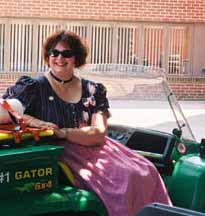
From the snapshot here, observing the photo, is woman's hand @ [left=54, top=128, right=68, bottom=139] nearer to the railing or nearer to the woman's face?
the woman's face

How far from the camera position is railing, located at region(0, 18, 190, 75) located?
17016 millimetres

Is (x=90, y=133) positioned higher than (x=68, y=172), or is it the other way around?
(x=90, y=133)

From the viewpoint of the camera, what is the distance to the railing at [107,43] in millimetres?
17016

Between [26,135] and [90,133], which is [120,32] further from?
[26,135]

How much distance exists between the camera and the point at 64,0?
16828 millimetres

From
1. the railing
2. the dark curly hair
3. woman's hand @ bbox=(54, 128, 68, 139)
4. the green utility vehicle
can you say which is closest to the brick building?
the railing

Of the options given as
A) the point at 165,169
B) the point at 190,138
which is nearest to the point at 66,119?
the point at 165,169

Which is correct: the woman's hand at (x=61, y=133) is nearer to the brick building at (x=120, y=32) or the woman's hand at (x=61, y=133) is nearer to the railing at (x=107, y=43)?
the railing at (x=107, y=43)

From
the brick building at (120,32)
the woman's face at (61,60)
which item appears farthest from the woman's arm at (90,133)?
A: the brick building at (120,32)

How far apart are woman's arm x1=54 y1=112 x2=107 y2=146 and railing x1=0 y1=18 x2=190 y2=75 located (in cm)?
1269

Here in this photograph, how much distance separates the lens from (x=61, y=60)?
4.05 meters

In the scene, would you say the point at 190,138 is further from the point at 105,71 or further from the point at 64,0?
the point at 64,0

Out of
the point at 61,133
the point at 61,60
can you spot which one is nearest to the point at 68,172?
the point at 61,133

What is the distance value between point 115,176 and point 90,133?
1.03ft
